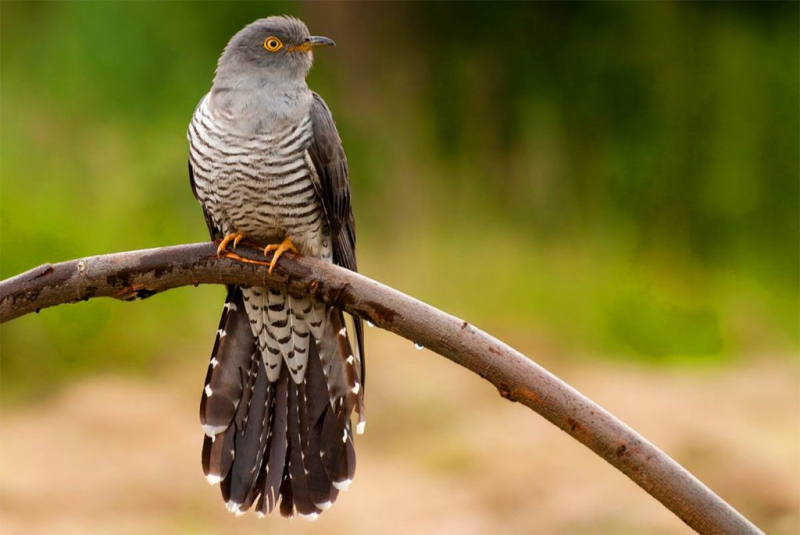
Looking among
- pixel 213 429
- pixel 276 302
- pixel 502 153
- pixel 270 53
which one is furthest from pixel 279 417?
pixel 502 153

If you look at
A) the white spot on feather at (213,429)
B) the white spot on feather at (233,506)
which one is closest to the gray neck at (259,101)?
the white spot on feather at (213,429)

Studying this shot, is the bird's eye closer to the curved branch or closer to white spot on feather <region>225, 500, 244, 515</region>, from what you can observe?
the curved branch

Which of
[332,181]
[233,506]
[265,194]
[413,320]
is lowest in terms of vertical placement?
[233,506]

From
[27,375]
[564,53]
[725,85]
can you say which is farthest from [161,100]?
[725,85]

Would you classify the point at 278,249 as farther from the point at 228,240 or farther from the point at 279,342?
the point at 279,342

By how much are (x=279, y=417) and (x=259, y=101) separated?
2.42 feet

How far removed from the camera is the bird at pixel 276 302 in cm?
216

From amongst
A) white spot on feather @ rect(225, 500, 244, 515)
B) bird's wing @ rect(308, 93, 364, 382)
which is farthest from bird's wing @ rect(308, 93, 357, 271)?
white spot on feather @ rect(225, 500, 244, 515)

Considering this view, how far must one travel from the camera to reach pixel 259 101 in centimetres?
218

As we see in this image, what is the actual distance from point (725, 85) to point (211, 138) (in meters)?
3.21

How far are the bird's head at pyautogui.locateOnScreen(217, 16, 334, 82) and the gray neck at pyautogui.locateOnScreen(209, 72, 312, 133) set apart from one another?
4 centimetres

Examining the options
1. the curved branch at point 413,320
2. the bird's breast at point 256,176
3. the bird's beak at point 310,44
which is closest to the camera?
the curved branch at point 413,320

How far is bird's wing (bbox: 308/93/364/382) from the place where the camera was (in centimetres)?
222

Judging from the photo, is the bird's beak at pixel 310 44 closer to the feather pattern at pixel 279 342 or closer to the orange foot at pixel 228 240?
the feather pattern at pixel 279 342
